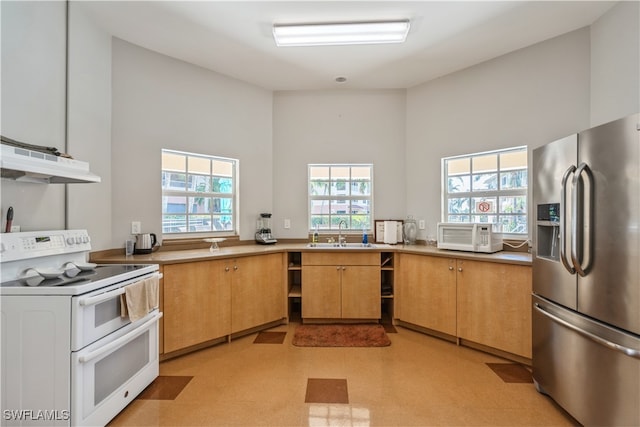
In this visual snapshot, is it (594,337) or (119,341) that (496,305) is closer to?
(594,337)

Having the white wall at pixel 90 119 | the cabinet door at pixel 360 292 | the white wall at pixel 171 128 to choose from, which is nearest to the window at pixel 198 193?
the white wall at pixel 171 128

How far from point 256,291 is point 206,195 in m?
1.29

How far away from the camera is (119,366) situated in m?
1.78

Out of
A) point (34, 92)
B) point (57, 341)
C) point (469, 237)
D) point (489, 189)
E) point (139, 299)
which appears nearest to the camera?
point (57, 341)

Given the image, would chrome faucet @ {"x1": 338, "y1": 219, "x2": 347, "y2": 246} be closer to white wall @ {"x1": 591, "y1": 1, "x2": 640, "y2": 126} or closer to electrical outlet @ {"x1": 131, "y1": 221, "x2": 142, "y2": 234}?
electrical outlet @ {"x1": 131, "y1": 221, "x2": 142, "y2": 234}

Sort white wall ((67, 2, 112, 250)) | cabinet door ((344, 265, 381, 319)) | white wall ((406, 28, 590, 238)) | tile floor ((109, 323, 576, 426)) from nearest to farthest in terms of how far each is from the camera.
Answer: tile floor ((109, 323, 576, 426))
white wall ((67, 2, 112, 250))
white wall ((406, 28, 590, 238))
cabinet door ((344, 265, 381, 319))

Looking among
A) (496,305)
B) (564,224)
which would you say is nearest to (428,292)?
(496,305)

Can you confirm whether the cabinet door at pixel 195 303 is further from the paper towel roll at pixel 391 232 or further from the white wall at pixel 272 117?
the paper towel roll at pixel 391 232

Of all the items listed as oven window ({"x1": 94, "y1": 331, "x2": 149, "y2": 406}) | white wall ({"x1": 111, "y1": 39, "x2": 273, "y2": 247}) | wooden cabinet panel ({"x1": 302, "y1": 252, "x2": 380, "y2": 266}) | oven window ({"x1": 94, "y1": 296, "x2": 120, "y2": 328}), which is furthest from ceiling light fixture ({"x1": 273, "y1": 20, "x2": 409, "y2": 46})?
oven window ({"x1": 94, "y1": 331, "x2": 149, "y2": 406})

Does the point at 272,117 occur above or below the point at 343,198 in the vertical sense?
above

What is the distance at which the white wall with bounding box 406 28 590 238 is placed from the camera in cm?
263

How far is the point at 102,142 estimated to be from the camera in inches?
99.7

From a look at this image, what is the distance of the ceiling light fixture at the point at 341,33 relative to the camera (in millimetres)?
2408

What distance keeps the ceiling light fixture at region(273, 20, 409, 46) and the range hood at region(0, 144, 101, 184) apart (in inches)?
74.2
